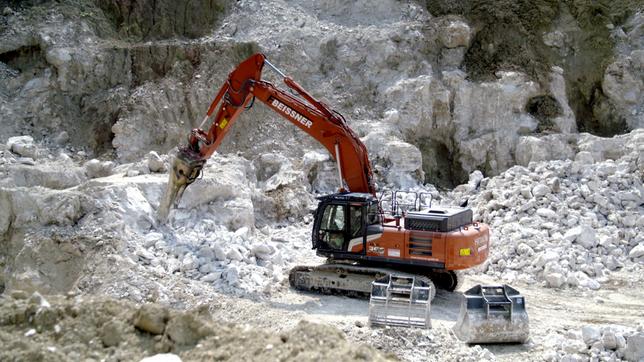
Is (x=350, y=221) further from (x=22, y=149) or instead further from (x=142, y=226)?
(x=22, y=149)

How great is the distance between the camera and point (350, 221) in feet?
34.7

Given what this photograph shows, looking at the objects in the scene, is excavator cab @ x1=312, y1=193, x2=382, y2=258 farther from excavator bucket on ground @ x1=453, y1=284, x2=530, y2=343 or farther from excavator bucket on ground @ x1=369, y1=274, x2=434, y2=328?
excavator bucket on ground @ x1=453, y1=284, x2=530, y2=343

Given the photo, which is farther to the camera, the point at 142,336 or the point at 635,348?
the point at 635,348

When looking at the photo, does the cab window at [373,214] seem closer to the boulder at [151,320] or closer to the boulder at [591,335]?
the boulder at [591,335]

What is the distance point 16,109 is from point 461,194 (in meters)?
11.4

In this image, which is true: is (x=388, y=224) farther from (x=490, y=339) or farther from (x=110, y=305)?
(x=110, y=305)

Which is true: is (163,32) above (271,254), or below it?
above

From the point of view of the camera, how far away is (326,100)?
1816 centimetres

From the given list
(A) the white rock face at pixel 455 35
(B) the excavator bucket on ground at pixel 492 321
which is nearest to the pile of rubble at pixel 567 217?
(B) the excavator bucket on ground at pixel 492 321

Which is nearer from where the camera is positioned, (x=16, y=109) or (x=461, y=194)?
(x=461, y=194)

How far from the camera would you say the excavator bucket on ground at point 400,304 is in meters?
8.82

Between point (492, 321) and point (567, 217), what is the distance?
18.3 ft

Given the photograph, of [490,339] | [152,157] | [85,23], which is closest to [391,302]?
[490,339]

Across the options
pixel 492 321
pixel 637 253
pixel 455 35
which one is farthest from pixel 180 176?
pixel 455 35
